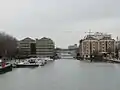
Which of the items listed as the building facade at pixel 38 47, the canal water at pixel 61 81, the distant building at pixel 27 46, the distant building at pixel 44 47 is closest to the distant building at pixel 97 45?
the distant building at pixel 44 47

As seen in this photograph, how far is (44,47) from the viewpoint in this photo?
374 ft

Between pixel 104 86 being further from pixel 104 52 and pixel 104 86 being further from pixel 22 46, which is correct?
pixel 22 46

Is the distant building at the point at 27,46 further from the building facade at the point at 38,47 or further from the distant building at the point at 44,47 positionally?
the distant building at the point at 44,47

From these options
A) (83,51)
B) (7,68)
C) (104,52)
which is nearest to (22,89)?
Result: (7,68)

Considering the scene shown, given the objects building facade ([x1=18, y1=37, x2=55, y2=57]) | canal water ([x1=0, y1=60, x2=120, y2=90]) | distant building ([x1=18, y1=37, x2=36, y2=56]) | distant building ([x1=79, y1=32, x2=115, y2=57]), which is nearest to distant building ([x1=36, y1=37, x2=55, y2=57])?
building facade ([x1=18, y1=37, x2=55, y2=57])

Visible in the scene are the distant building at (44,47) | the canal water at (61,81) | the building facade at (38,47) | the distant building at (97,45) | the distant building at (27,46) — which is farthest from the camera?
the distant building at (44,47)

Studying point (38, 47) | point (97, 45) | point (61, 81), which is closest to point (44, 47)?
point (38, 47)

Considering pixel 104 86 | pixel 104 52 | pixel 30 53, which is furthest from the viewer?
pixel 30 53

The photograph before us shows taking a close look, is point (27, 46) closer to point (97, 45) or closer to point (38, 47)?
point (38, 47)

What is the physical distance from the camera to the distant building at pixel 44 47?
113312mm

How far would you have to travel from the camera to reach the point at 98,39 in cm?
10350

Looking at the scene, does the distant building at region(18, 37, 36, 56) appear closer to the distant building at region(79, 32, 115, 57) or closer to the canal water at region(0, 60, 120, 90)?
the distant building at region(79, 32, 115, 57)

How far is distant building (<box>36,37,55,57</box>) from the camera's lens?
113312 millimetres

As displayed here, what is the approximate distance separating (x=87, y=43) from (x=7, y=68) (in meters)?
68.6
